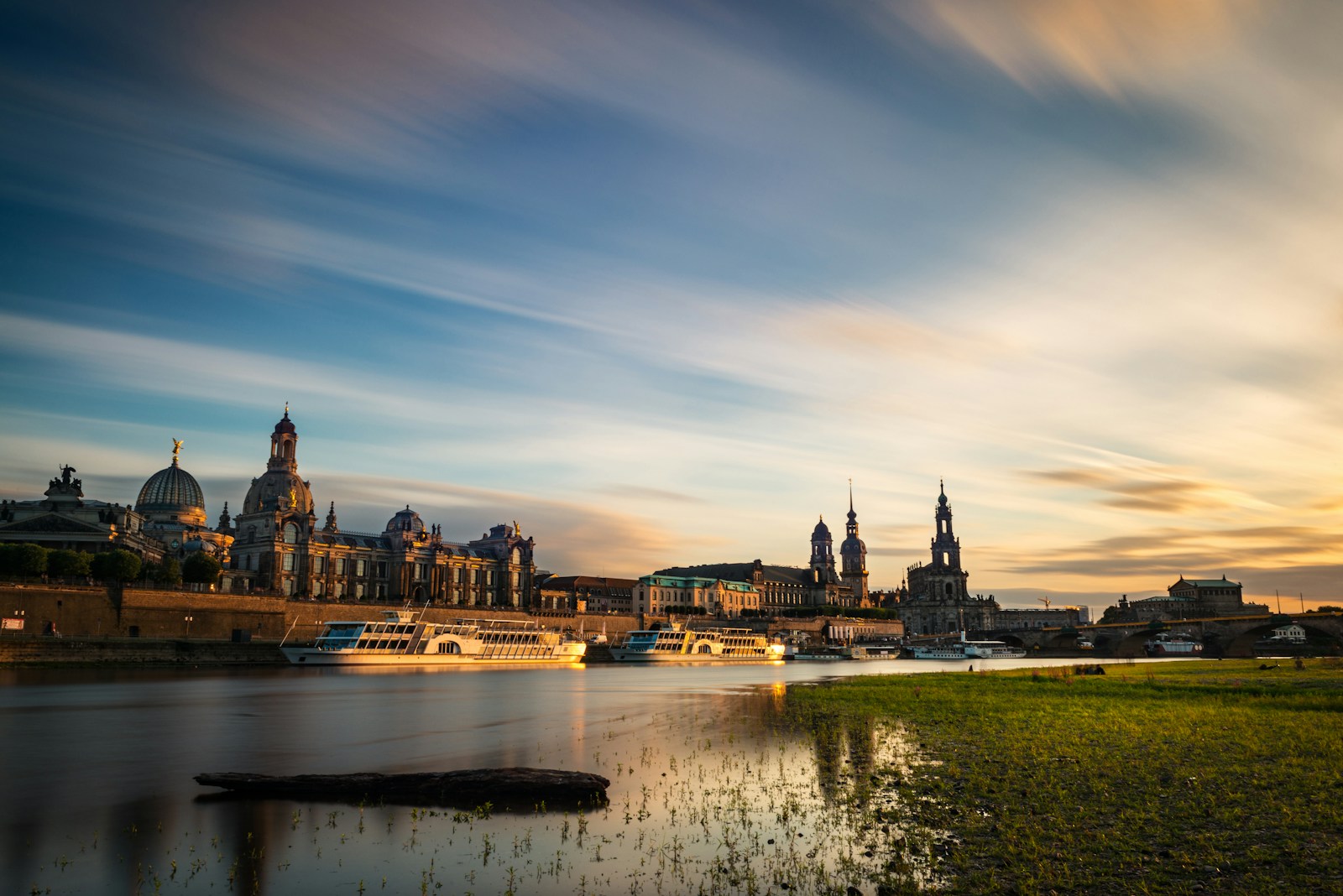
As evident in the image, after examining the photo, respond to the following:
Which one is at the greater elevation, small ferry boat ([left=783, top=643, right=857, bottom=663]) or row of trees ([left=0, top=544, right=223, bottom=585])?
row of trees ([left=0, top=544, right=223, bottom=585])

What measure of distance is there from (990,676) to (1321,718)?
118 ft

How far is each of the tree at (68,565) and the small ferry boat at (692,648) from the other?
2568 inches

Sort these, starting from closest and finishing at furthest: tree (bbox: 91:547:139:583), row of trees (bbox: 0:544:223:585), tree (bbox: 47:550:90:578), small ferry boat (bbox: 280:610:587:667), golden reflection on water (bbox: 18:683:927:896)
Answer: golden reflection on water (bbox: 18:683:927:896) < row of trees (bbox: 0:544:223:585) < small ferry boat (bbox: 280:610:587:667) < tree (bbox: 91:547:139:583) < tree (bbox: 47:550:90:578)

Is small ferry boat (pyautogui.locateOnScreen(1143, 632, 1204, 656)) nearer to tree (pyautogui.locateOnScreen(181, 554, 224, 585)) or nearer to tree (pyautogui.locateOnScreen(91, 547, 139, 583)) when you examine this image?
tree (pyautogui.locateOnScreen(181, 554, 224, 585))

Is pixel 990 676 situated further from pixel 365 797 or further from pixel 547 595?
pixel 547 595

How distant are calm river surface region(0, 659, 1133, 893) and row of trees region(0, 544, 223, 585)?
5080 centimetres

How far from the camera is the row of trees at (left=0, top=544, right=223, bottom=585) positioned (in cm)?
9000

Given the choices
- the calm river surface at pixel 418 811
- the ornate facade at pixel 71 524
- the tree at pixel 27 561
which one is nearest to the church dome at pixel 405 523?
the ornate facade at pixel 71 524

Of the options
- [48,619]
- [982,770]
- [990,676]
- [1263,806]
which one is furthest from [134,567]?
[1263,806]

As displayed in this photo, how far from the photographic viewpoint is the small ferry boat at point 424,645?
92.1 metres

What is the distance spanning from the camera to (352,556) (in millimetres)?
157625

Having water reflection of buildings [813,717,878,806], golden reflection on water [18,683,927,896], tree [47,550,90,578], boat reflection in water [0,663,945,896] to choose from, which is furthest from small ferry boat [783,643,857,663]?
golden reflection on water [18,683,927,896]

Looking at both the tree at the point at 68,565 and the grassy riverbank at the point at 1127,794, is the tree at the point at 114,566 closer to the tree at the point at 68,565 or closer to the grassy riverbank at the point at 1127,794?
the tree at the point at 68,565

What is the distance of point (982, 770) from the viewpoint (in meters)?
22.7
